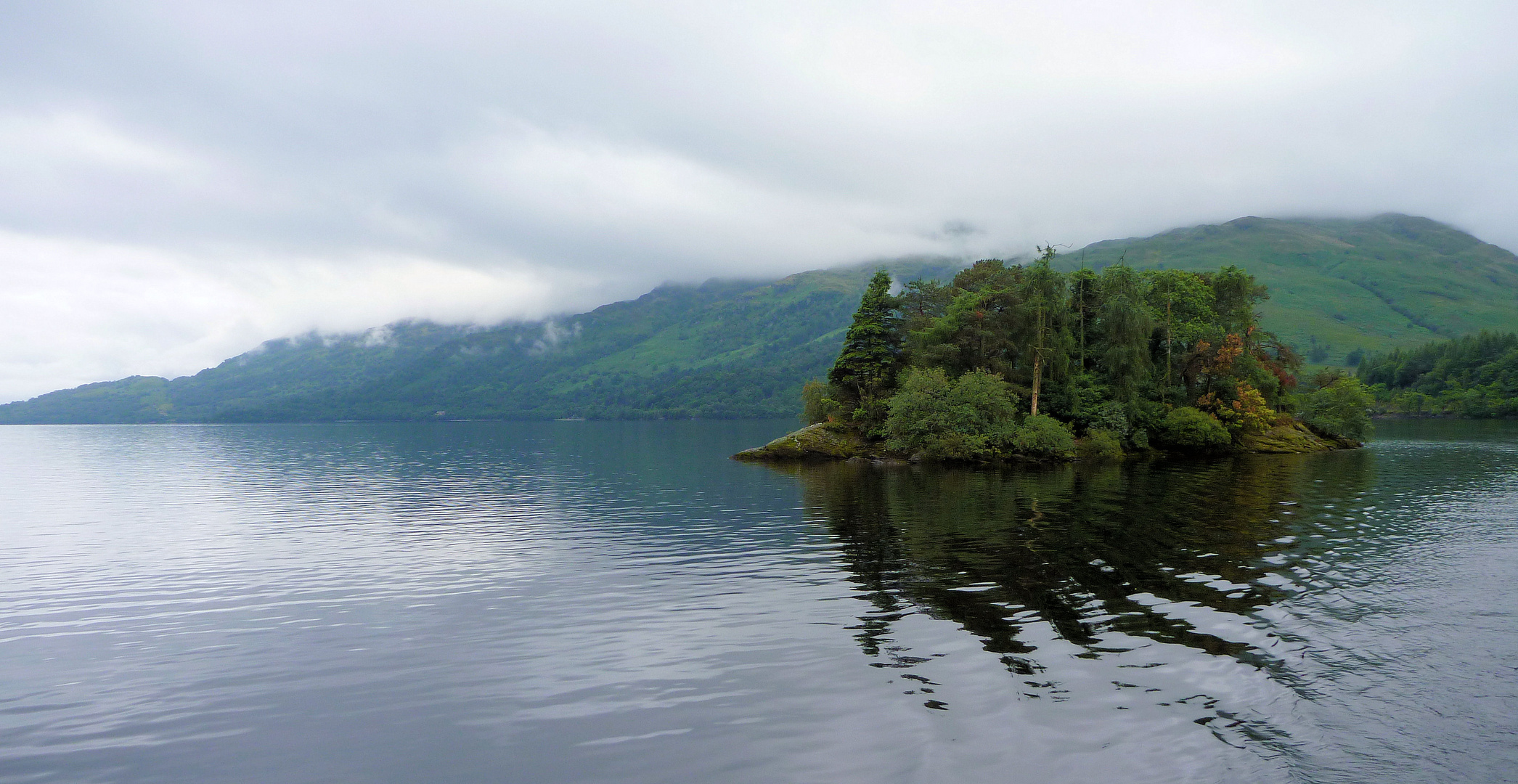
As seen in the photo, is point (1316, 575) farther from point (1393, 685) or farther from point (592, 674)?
point (592, 674)

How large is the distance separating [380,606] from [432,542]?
12317 millimetres

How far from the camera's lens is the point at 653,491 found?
192 ft

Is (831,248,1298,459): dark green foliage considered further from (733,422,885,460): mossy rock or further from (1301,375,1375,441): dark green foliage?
(1301,375,1375,441): dark green foliage

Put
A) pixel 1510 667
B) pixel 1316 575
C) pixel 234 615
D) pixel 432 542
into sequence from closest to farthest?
1. pixel 1510 667
2. pixel 234 615
3. pixel 1316 575
4. pixel 432 542

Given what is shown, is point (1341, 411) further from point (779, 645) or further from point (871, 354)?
point (779, 645)

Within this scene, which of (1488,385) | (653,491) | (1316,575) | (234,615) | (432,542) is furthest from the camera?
(1488,385)

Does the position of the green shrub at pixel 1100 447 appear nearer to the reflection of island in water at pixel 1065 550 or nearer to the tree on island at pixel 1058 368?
the tree on island at pixel 1058 368

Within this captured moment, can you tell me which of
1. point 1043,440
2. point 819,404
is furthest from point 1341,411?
point 819,404

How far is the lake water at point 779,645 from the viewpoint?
13.1 meters

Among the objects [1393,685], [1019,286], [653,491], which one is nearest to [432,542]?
[653,491]

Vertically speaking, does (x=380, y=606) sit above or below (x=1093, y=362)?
below

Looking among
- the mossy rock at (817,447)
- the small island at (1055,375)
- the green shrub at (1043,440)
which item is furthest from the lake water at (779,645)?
the mossy rock at (817,447)

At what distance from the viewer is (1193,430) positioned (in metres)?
82.2

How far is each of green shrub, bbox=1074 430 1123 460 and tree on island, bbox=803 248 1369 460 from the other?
0.16 m
